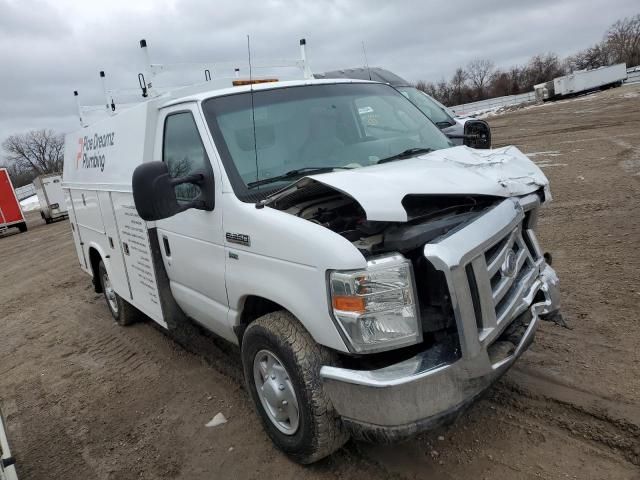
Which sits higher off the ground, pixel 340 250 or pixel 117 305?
pixel 340 250

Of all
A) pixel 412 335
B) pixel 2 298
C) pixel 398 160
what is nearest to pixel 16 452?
pixel 412 335

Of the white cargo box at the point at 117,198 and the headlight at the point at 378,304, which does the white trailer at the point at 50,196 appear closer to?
the white cargo box at the point at 117,198

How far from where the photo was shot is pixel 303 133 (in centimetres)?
341

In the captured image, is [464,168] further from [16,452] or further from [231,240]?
[16,452]

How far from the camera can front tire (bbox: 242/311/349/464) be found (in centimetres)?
259

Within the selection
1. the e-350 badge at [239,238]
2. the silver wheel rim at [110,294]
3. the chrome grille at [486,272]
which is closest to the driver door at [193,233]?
the e-350 badge at [239,238]

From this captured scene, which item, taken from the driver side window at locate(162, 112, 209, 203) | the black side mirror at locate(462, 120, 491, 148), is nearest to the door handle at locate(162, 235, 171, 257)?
the driver side window at locate(162, 112, 209, 203)

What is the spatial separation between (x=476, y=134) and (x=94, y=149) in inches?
154

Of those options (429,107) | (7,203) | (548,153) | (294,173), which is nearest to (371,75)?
(429,107)

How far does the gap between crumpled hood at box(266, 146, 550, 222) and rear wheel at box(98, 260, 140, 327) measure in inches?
145

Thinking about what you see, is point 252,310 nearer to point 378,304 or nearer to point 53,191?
point 378,304

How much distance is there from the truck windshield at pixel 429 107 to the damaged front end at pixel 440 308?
20.5 ft

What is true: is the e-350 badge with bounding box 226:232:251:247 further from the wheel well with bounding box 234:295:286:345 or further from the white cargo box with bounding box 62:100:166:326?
the white cargo box with bounding box 62:100:166:326

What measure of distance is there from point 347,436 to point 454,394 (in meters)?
0.70
